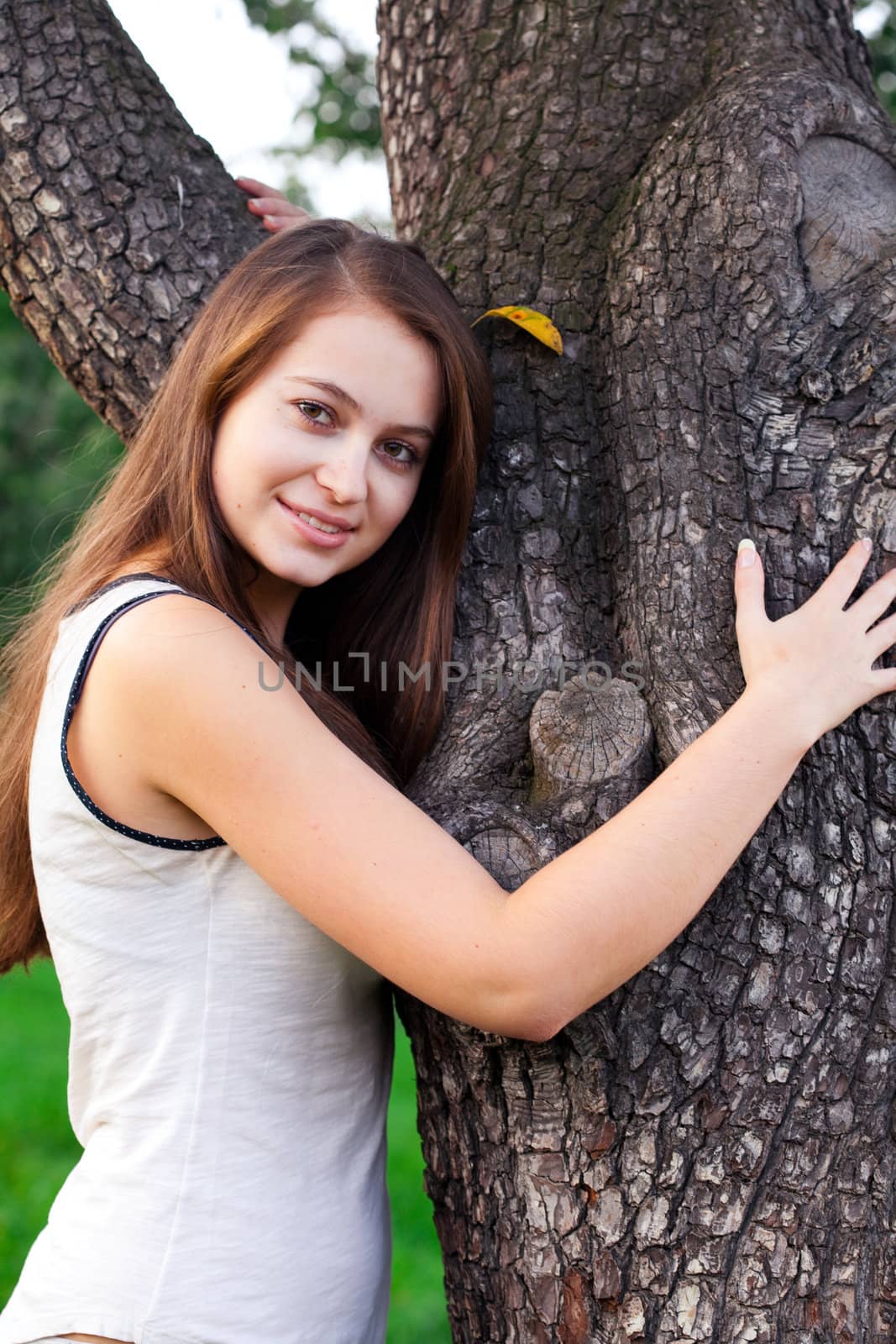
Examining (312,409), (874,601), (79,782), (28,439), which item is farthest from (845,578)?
(28,439)

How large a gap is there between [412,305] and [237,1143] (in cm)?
127

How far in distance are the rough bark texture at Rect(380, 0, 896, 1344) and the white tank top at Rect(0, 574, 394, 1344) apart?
0.22 m

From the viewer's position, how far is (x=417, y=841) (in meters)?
1.51

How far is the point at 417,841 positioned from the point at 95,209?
1.47m

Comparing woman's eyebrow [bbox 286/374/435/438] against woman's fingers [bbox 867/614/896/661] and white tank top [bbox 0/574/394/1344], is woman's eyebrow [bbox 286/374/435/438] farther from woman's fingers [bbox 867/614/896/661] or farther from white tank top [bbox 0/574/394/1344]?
woman's fingers [bbox 867/614/896/661]

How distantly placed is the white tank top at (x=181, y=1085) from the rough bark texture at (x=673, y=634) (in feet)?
0.72

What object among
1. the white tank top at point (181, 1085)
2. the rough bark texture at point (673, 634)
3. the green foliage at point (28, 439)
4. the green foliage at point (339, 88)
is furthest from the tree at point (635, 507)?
the green foliage at point (28, 439)

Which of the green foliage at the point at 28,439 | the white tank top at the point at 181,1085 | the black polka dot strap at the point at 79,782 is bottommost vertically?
the green foliage at the point at 28,439

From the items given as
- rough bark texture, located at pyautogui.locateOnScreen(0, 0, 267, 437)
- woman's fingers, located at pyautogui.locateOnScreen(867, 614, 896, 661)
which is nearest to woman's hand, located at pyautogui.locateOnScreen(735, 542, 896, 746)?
woman's fingers, located at pyautogui.locateOnScreen(867, 614, 896, 661)

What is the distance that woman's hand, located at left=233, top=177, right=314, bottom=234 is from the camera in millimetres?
2508

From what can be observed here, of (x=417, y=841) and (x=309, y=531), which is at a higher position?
(x=309, y=531)

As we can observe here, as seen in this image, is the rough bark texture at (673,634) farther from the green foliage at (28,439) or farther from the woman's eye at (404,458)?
the green foliage at (28,439)

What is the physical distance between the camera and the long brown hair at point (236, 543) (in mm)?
1842

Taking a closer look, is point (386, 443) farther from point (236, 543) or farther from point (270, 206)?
point (270, 206)
